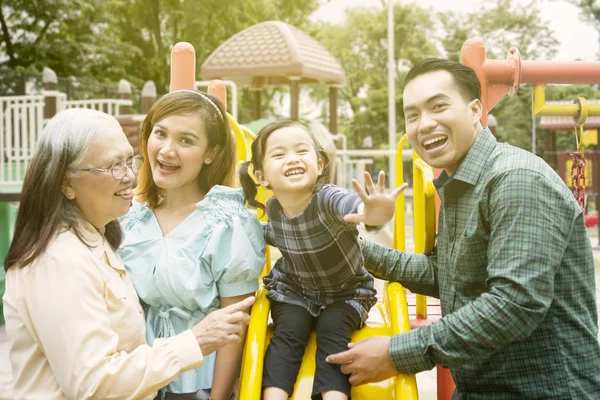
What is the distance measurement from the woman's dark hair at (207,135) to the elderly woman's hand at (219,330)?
0.67m

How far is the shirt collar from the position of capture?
1.79m

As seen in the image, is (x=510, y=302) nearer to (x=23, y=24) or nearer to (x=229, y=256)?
(x=229, y=256)

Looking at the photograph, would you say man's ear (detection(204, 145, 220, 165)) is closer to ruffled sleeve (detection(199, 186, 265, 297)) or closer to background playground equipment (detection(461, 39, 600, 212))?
ruffled sleeve (detection(199, 186, 265, 297))

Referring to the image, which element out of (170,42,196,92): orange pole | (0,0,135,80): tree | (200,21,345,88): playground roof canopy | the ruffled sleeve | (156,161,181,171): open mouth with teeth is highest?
(0,0,135,80): tree

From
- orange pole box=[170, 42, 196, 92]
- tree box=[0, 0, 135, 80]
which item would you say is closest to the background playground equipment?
orange pole box=[170, 42, 196, 92]

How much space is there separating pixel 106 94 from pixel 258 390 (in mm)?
17318

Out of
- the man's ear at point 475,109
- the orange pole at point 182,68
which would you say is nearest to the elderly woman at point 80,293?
the man's ear at point 475,109

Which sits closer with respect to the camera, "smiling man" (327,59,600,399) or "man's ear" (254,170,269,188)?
"smiling man" (327,59,600,399)

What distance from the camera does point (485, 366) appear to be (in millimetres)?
1743

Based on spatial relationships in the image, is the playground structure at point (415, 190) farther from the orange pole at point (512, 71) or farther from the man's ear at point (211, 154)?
the man's ear at point (211, 154)

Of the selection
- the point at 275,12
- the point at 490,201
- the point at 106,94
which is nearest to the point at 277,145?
the point at 490,201

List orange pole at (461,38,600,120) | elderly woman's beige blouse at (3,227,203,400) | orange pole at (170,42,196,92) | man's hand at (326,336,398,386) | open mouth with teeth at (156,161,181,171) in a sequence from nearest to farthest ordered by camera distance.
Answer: elderly woman's beige blouse at (3,227,203,400), man's hand at (326,336,398,386), open mouth with teeth at (156,161,181,171), orange pole at (461,38,600,120), orange pole at (170,42,196,92)

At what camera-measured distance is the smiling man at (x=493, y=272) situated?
5.21 feet

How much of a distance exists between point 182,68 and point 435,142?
1.37m
